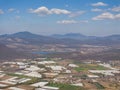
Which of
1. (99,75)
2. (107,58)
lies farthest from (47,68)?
(107,58)

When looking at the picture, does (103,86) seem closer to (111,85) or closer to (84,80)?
(111,85)

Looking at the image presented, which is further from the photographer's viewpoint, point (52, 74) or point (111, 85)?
point (52, 74)

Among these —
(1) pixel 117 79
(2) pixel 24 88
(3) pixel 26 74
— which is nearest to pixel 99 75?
(1) pixel 117 79

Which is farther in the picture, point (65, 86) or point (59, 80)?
point (59, 80)

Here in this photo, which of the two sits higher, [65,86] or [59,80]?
[59,80]

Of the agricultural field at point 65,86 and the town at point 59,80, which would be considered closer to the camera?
the agricultural field at point 65,86

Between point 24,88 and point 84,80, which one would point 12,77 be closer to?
point 24,88

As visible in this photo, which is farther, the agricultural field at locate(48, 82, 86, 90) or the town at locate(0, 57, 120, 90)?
the town at locate(0, 57, 120, 90)

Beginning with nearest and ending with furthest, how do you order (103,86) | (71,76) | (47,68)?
(103,86), (71,76), (47,68)

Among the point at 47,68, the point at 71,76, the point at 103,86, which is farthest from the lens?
the point at 47,68
